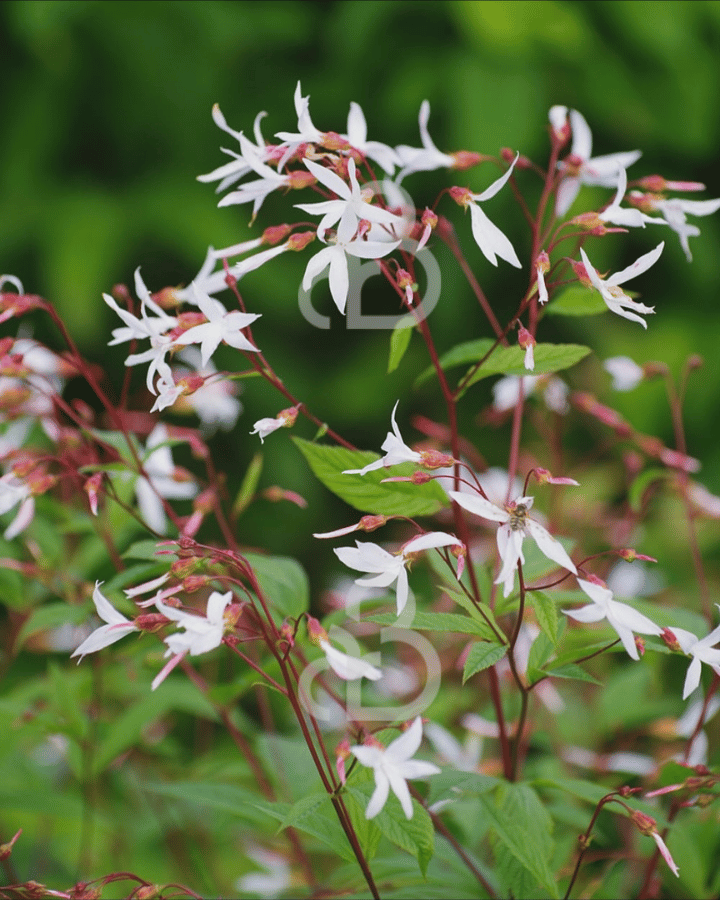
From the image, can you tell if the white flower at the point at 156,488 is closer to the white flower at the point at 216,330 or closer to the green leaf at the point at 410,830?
the white flower at the point at 216,330

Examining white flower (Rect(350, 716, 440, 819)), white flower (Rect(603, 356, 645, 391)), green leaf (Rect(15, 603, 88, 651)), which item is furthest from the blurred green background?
white flower (Rect(350, 716, 440, 819))

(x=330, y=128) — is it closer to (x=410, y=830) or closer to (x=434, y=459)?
(x=434, y=459)

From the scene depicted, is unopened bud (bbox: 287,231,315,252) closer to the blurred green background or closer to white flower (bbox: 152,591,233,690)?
white flower (bbox: 152,591,233,690)

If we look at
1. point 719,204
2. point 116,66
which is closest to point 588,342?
point 116,66

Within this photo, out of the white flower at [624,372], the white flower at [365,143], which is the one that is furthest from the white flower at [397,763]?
the white flower at [624,372]

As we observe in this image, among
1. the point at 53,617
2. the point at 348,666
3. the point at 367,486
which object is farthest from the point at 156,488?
the point at 348,666

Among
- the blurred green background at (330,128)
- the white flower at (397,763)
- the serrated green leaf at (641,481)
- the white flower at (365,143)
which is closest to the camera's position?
the white flower at (397,763)
